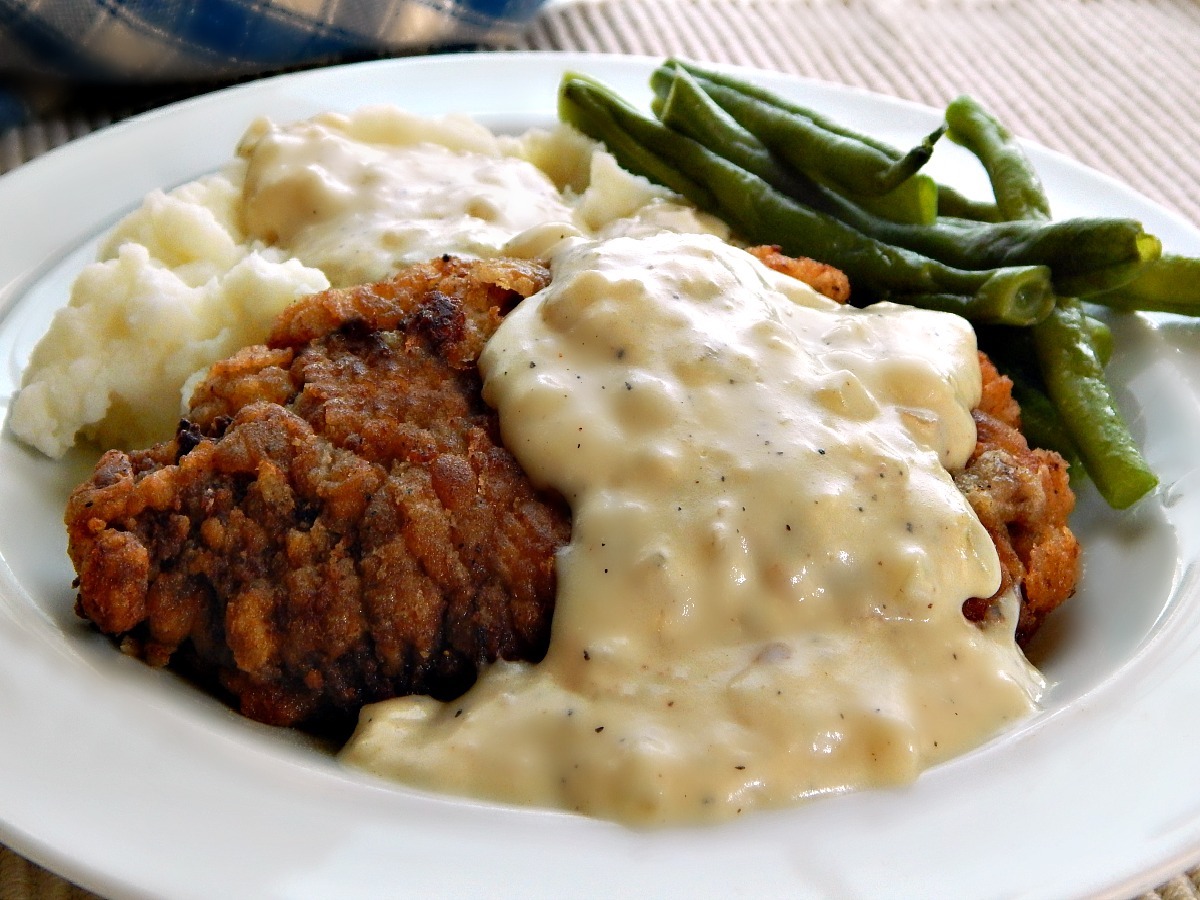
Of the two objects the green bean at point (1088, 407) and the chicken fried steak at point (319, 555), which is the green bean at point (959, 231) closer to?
the green bean at point (1088, 407)

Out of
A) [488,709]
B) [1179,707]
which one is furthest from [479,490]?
[1179,707]

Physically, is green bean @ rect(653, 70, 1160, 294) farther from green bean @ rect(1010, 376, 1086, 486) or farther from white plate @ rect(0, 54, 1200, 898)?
white plate @ rect(0, 54, 1200, 898)

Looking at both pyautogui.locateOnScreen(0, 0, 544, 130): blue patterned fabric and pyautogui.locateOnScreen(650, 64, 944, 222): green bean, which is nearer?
pyautogui.locateOnScreen(650, 64, 944, 222): green bean

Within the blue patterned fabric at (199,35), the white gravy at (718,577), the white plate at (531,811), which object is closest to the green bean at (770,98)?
the white gravy at (718,577)

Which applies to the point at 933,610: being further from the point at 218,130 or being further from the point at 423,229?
the point at 218,130

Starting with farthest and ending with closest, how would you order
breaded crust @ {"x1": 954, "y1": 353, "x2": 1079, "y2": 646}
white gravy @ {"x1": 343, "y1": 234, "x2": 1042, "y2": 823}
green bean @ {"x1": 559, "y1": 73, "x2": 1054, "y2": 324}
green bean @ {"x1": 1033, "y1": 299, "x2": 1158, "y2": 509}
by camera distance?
green bean @ {"x1": 559, "y1": 73, "x2": 1054, "y2": 324}, green bean @ {"x1": 1033, "y1": 299, "x2": 1158, "y2": 509}, breaded crust @ {"x1": 954, "y1": 353, "x2": 1079, "y2": 646}, white gravy @ {"x1": 343, "y1": 234, "x2": 1042, "y2": 823}

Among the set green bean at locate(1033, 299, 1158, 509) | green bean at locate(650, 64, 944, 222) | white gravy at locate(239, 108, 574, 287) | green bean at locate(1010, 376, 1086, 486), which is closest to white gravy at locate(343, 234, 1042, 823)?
green bean at locate(1033, 299, 1158, 509)

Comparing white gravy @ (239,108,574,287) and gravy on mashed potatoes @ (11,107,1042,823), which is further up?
gravy on mashed potatoes @ (11,107,1042,823)
